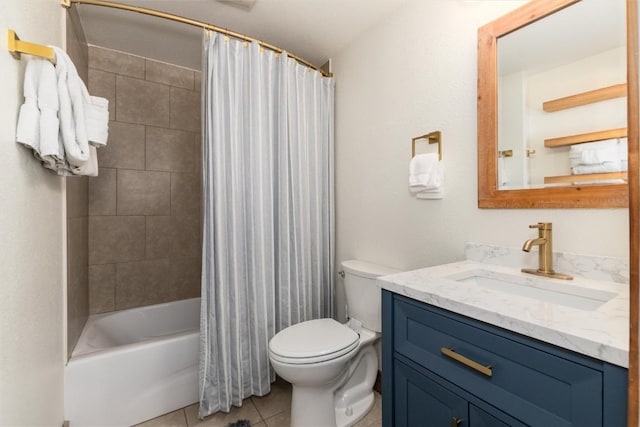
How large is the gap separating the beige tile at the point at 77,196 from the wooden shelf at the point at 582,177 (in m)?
2.13

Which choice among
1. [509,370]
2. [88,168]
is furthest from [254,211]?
[509,370]

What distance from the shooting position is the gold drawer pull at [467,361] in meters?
0.74

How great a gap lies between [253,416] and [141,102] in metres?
2.24

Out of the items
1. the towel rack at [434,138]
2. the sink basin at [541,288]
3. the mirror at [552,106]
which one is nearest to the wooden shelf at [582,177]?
the mirror at [552,106]

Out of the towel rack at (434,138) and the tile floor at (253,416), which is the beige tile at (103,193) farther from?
the towel rack at (434,138)

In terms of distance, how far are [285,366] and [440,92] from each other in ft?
4.85

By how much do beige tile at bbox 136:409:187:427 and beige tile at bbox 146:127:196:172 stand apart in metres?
1.65

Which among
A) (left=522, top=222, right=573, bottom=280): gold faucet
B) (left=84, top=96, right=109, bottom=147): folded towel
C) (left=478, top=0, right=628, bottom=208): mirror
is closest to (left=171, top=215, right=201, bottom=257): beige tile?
(left=84, top=96, right=109, bottom=147): folded towel

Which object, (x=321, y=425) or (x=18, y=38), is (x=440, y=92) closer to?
(x=18, y=38)

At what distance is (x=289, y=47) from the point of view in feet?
6.69

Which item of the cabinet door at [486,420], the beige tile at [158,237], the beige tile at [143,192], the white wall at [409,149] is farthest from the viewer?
the beige tile at [158,237]

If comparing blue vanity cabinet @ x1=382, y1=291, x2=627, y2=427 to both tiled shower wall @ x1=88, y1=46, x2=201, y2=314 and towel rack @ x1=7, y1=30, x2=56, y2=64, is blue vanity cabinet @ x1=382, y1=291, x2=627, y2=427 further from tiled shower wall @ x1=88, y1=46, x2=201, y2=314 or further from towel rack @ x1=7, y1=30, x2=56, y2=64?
tiled shower wall @ x1=88, y1=46, x2=201, y2=314

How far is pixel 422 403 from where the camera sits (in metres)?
0.93

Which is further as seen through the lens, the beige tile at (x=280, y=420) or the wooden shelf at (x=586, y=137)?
the beige tile at (x=280, y=420)
